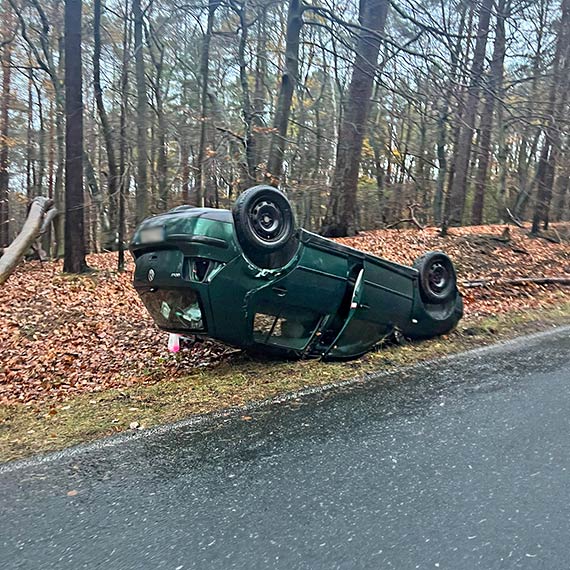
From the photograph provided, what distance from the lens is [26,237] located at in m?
11.5

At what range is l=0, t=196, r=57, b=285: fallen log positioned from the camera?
10.3 m

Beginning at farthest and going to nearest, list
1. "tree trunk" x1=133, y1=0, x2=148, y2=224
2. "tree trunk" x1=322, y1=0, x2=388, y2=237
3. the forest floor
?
"tree trunk" x1=133, y1=0, x2=148, y2=224 → "tree trunk" x1=322, y1=0, x2=388, y2=237 → the forest floor

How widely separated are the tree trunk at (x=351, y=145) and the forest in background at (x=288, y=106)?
42 millimetres

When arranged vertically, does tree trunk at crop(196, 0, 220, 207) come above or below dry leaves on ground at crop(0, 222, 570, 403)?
above

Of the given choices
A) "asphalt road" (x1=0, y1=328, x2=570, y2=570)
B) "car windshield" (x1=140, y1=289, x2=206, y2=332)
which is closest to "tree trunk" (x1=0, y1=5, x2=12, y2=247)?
"car windshield" (x1=140, y1=289, x2=206, y2=332)

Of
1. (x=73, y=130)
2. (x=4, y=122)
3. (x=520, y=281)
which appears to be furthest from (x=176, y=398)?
(x=4, y=122)

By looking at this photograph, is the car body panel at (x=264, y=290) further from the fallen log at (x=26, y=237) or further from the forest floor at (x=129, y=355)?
the fallen log at (x=26, y=237)

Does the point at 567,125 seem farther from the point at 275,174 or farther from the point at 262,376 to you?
the point at 262,376

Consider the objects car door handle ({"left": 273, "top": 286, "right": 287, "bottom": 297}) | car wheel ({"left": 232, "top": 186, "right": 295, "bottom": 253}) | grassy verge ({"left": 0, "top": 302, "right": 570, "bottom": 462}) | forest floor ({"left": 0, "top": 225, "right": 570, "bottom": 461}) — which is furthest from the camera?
car door handle ({"left": 273, "top": 286, "right": 287, "bottom": 297})

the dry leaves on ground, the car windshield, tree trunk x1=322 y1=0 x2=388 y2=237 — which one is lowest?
the dry leaves on ground

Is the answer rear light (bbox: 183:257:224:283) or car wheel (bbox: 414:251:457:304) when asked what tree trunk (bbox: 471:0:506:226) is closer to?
car wheel (bbox: 414:251:457:304)

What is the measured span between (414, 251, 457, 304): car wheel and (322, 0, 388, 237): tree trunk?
23.3 feet

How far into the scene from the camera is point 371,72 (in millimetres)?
10227

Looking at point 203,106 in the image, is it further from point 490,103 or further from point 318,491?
point 318,491
